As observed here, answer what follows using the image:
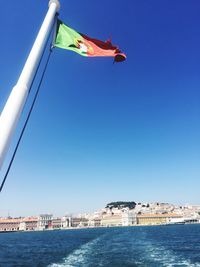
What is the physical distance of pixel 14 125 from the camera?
3.80 m

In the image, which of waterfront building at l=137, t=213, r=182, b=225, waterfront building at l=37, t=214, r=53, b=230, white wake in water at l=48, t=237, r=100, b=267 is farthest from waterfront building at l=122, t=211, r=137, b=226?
white wake in water at l=48, t=237, r=100, b=267

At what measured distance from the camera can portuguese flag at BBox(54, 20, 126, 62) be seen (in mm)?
6566

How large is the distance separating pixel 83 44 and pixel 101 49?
0.39m

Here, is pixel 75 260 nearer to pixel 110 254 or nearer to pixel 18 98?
pixel 110 254

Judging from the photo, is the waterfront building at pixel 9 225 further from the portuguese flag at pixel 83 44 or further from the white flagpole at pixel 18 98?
the white flagpole at pixel 18 98

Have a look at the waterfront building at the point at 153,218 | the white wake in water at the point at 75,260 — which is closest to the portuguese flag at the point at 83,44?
the white wake in water at the point at 75,260

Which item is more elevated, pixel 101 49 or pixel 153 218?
pixel 153 218

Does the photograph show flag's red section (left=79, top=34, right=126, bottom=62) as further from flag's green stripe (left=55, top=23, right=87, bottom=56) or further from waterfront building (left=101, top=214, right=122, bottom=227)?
waterfront building (left=101, top=214, right=122, bottom=227)

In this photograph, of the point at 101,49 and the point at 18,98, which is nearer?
the point at 18,98

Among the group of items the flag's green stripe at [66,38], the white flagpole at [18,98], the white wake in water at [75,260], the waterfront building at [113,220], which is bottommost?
the white flagpole at [18,98]

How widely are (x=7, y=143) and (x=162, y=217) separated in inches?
7694

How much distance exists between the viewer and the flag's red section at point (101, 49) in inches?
260

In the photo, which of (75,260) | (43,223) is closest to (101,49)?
(75,260)

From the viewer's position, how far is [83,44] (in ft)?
22.5
